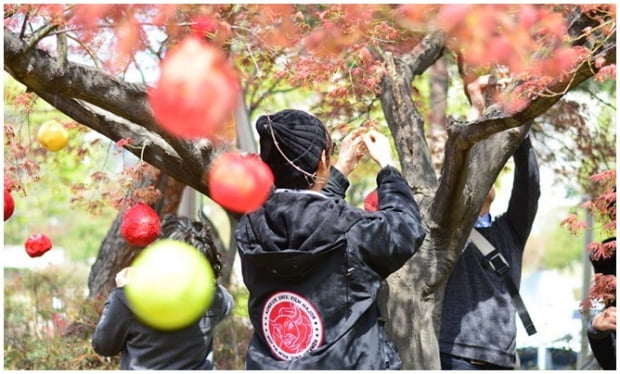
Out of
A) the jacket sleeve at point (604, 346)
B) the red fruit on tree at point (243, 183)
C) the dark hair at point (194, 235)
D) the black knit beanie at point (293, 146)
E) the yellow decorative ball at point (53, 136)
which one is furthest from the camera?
the yellow decorative ball at point (53, 136)

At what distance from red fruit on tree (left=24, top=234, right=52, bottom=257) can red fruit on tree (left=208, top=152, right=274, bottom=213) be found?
1136 millimetres

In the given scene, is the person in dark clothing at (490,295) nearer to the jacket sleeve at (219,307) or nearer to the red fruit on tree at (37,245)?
the jacket sleeve at (219,307)

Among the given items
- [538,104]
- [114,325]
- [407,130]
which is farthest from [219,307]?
[538,104]

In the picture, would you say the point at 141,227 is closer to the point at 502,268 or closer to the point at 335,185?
the point at 335,185

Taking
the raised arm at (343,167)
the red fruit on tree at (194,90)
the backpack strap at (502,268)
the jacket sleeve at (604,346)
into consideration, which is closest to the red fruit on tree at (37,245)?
the red fruit on tree at (194,90)

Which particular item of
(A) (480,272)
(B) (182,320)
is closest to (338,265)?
(B) (182,320)

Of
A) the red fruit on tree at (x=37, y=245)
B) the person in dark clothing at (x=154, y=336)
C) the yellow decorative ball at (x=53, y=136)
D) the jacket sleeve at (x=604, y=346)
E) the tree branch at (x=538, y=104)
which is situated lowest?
the jacket sleeve at (x=604, y=346)

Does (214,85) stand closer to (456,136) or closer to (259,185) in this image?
(259,185)

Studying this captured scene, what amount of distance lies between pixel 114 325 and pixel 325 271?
1067 millimetres

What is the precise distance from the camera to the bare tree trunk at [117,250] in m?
6.61

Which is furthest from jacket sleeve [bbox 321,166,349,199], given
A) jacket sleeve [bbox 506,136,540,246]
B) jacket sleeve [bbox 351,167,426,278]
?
jacket sleeve [bbox 506,136,540,246]

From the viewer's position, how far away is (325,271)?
2482 mm

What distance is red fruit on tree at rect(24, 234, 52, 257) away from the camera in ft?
13.1

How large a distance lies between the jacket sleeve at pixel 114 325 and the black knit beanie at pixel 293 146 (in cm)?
91
